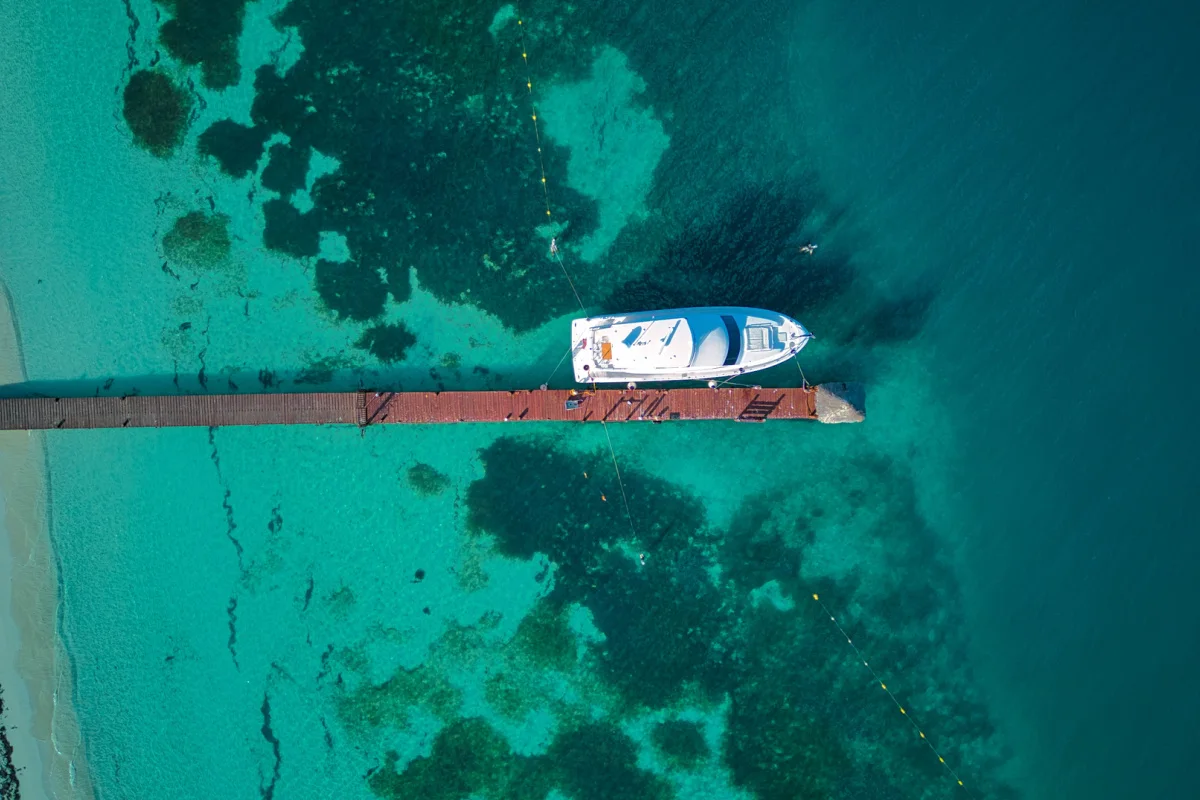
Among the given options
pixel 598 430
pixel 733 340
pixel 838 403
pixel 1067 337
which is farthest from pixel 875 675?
pixel 1067 337

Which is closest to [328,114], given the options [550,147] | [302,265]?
[302,265]

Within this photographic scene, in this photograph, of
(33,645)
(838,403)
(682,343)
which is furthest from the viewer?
(33,645)

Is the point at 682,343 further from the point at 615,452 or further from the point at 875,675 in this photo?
the point at 875,675

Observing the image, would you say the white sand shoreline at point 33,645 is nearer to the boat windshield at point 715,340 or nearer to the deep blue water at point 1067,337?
the boat windshield at point 715,340

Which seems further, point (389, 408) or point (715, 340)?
point (389, 408)

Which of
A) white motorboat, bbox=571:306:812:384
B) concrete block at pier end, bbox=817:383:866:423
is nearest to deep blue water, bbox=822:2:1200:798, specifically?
concrete block at pier end, bbox=817:383:866:423

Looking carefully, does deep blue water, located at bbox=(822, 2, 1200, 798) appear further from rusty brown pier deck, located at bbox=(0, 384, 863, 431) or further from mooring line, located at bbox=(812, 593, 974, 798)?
rusty brown pier deck, located at bbox=(0, 384, 863, 431)

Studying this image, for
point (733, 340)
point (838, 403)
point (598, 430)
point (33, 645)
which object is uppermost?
point (33, 645)
